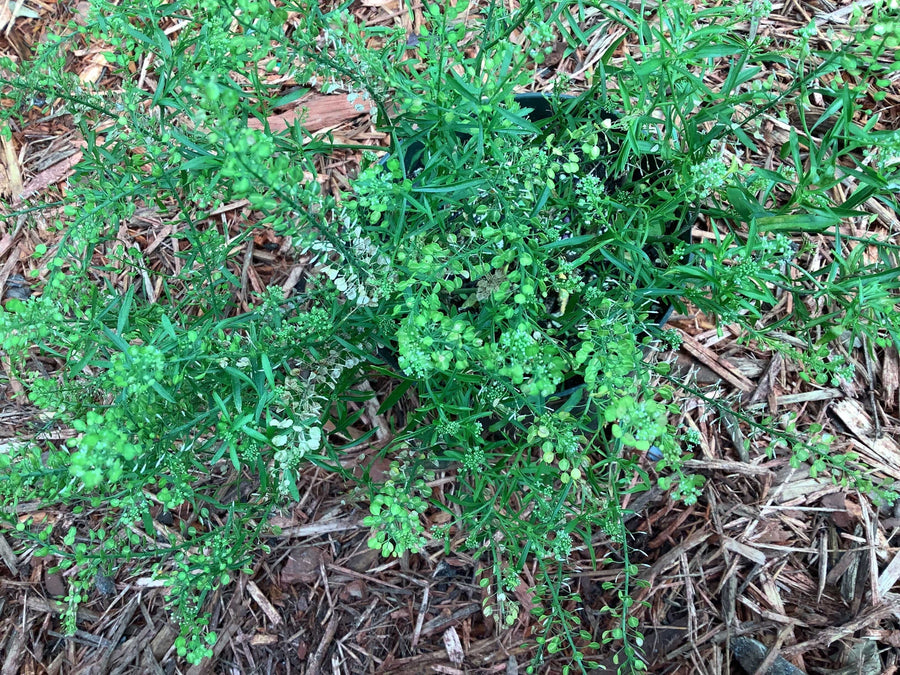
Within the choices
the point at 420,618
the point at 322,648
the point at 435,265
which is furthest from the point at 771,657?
the point at 435,265

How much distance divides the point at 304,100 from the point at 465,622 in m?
2.50

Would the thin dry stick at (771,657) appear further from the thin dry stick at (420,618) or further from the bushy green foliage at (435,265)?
the thin dry stick at (420,618)

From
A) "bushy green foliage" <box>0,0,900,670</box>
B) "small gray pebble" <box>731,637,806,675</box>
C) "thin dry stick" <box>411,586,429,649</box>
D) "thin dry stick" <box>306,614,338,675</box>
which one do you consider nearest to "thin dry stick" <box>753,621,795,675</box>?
"small gray pebble" <box>731,637,806,675</box>

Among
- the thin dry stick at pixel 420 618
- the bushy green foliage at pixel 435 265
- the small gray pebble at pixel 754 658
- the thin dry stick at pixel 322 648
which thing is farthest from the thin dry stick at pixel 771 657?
the thin dry stick at pixel 322 648

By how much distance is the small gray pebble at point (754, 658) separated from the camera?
247 cm

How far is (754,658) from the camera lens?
99.1 inches

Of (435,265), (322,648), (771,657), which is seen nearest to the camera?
(435,265)

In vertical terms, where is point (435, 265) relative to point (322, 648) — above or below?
above

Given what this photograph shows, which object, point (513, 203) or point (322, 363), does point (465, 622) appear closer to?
point (322, 363)

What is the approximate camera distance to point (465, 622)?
2676 millimetres

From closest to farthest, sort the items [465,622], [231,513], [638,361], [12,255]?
[638,361], [231,513], [465,622], [12,255]

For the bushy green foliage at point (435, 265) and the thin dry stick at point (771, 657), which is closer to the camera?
the bushy green foliage at point (435, 265)

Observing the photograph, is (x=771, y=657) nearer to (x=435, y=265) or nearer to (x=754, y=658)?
(x=754, y=658)

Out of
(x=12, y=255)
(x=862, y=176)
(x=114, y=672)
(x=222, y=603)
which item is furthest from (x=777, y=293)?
(x=12, y=255)
